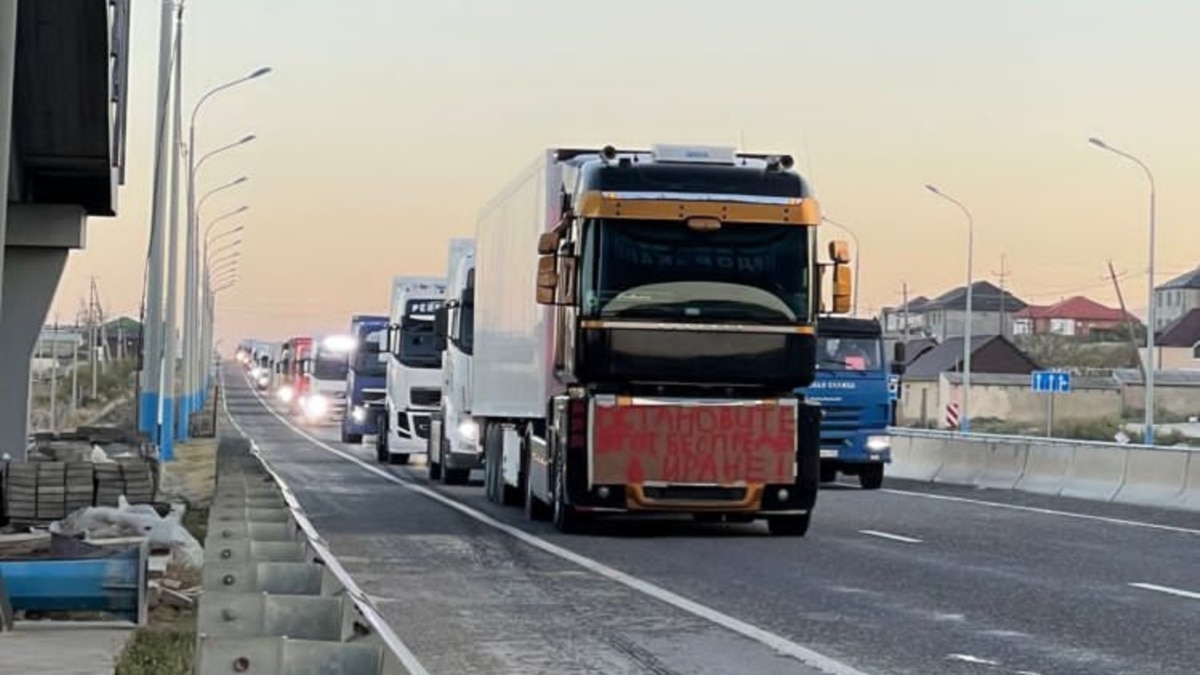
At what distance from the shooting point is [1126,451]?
3020 cm

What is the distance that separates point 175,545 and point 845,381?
62.4 ft

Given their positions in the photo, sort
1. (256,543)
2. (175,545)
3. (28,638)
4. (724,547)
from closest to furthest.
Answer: (256,543)
(28,638)
(175,545)
(724,547)

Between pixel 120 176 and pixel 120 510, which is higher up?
pixel 120 176

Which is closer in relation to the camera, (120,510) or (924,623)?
(924,623)

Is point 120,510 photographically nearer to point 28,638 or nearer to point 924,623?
point 28,638

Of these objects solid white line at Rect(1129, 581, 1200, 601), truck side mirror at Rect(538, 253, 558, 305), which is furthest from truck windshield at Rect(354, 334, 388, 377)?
solid white line at Rect(1129, 581, 1200, 601)

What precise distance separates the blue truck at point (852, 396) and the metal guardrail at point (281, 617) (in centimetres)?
2341

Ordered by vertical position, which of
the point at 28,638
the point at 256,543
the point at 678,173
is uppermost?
the point at 678,173

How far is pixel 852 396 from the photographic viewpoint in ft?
107

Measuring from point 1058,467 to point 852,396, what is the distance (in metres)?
3.38

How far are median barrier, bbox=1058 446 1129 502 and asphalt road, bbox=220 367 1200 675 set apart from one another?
13.0ft

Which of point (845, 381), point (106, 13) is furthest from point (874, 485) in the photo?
point (106, 13)

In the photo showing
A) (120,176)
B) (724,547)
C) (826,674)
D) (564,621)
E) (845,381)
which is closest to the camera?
(826,674)

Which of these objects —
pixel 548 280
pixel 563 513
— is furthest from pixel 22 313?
pixel 563 513
